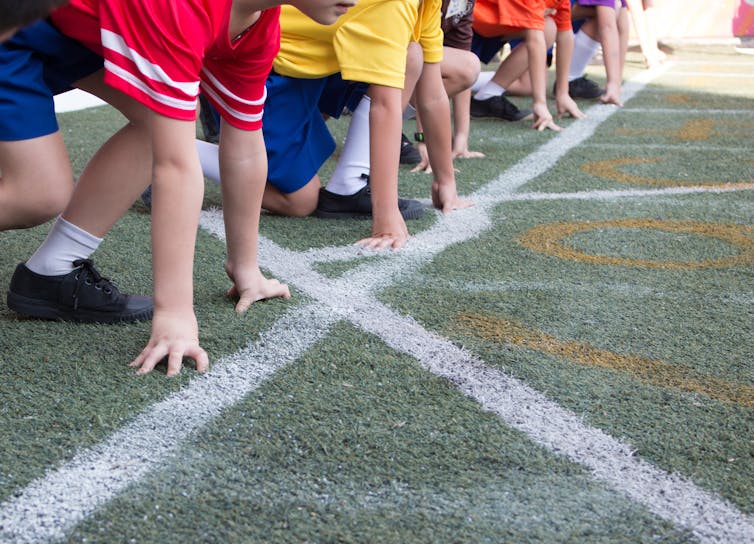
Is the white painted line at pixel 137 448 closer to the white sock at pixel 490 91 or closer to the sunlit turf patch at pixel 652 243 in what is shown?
the sunlit turf patch at pixel 652 243

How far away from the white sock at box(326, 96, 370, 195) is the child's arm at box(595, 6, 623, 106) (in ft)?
11.6

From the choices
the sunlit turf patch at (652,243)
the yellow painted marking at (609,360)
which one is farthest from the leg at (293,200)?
the yellow painted marking at (609,360)

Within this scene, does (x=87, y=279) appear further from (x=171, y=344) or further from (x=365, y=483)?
(x=365, y=483)

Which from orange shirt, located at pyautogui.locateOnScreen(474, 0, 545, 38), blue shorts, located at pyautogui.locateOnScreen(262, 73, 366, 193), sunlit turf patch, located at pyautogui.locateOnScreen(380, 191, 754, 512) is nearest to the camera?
sunlit turf patch, located at pyautogui.locateOnScreen(380, 191, 754, 512)

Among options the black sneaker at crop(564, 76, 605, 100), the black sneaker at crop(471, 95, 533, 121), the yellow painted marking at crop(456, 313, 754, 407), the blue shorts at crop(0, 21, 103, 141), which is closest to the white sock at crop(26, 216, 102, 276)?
the blue shorts at crop(0, 21, 103, 141)

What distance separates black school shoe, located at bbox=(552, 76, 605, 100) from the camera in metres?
7.20

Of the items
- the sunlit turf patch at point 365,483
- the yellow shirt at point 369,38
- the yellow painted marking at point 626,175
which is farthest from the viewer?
the yellow painted marking at point 626,175

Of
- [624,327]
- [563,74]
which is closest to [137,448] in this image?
[624,327]

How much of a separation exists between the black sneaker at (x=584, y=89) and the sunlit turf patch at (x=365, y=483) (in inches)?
226

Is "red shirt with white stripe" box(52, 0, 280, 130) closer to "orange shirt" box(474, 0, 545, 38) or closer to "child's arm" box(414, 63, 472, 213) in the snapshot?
A: "child's arm" box(414, 63, 472, 213)

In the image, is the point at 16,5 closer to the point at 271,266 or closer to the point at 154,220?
the point at 154,220

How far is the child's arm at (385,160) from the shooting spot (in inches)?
118

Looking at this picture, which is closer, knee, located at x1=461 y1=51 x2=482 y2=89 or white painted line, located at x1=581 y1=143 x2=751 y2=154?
knee, located at x1=461 y1=51 x2=482 y2=89

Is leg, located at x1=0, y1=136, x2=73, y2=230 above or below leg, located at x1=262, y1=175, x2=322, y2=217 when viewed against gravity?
above
